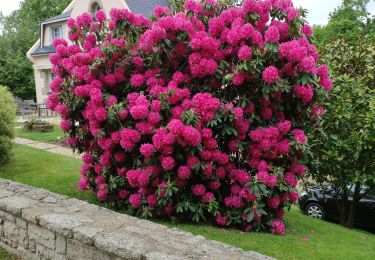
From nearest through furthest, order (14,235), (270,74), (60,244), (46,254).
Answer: (60,244) < (46,254) < (14,235) < (270,74)

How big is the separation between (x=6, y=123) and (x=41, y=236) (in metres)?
5.15

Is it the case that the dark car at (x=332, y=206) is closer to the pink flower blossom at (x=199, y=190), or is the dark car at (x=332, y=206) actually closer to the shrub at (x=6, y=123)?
the pink flower blossom at (x=199, y=190)

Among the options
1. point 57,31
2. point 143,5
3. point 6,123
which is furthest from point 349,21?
point 6,123

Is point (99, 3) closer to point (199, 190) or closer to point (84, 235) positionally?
point (199, 190)

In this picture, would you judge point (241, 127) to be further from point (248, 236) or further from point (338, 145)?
point (338, 145)

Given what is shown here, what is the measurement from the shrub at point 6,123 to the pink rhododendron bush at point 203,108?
3320 mm

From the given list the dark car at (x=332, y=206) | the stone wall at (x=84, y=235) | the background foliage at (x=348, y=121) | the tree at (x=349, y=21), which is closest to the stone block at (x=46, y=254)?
the stone wall at (x=84, y=235)

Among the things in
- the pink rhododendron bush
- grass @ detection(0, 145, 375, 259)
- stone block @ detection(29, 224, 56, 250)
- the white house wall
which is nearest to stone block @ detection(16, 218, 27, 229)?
stone block @ detection(29, 224, 56, 250)

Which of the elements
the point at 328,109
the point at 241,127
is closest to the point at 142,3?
the point at 328,109

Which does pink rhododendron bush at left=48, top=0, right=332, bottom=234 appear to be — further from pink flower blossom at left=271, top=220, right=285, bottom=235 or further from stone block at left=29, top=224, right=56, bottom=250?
stone block at left=29, top=224, right=56, bottom=250

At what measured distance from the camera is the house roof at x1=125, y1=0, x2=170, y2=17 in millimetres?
19464

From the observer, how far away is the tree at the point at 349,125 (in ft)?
21.1

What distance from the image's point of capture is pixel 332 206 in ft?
29.9

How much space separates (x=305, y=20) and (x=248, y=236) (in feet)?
9.34
